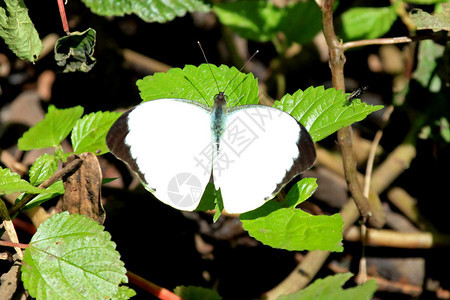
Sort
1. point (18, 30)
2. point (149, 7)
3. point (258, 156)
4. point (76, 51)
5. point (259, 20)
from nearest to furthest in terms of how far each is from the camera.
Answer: point (258, 156)
point (18, 30)
point (76, 51)
point (149, 7)
point (259, 20)

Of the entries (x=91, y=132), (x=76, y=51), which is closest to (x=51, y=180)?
(x=91, y=132)

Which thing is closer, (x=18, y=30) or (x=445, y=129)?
(x=18, y=30)

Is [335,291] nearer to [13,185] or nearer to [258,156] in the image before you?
[258,156]

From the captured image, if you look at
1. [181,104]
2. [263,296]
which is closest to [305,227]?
[181,104]

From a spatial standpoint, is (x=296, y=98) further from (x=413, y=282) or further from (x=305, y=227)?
(x=413, y=282)

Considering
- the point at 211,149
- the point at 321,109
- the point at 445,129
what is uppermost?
the point at 321,109

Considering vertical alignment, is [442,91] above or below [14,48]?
below
